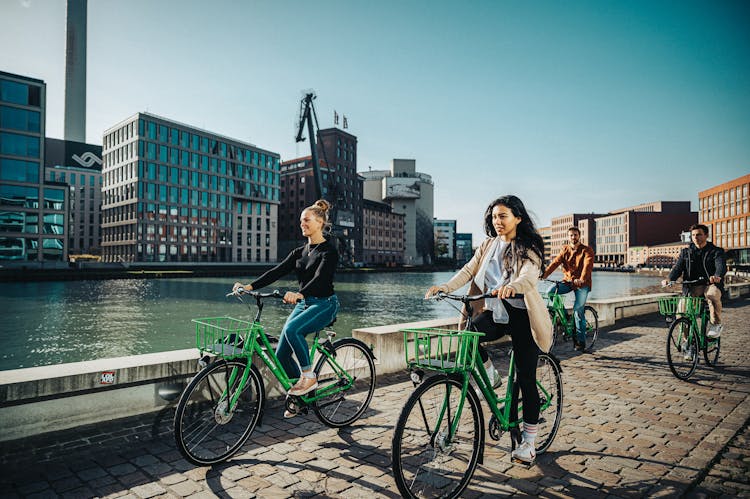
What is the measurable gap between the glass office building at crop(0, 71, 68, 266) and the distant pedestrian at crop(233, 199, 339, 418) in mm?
68225

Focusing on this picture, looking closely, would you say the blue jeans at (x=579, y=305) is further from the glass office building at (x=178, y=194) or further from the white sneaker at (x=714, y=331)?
the glass office building at (x=178, y=194)

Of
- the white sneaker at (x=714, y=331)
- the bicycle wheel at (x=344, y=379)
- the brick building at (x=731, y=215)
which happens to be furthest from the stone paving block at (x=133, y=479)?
the brick building at (x=731, y=215)

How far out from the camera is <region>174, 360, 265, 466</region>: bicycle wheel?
11.3 ft

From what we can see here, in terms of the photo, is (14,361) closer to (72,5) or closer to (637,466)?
(637,466)

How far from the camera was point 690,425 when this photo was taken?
4.68 meters

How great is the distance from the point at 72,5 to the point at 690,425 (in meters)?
199

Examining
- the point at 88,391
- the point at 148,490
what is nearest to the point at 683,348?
the point at 148,490

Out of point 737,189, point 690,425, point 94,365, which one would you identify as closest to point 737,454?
point 690,425

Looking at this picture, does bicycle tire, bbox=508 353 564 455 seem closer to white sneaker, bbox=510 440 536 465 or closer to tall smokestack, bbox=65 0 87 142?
white sneaker, bbox=510 440 536 465

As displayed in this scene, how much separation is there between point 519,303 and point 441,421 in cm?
103

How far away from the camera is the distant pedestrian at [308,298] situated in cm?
419

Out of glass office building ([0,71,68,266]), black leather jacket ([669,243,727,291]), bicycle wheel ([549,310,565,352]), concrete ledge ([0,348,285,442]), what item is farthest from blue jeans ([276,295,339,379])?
glass office building ([0,71,68,266])

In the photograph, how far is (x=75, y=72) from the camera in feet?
507

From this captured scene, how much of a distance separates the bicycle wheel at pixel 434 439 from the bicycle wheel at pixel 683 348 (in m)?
4.68
